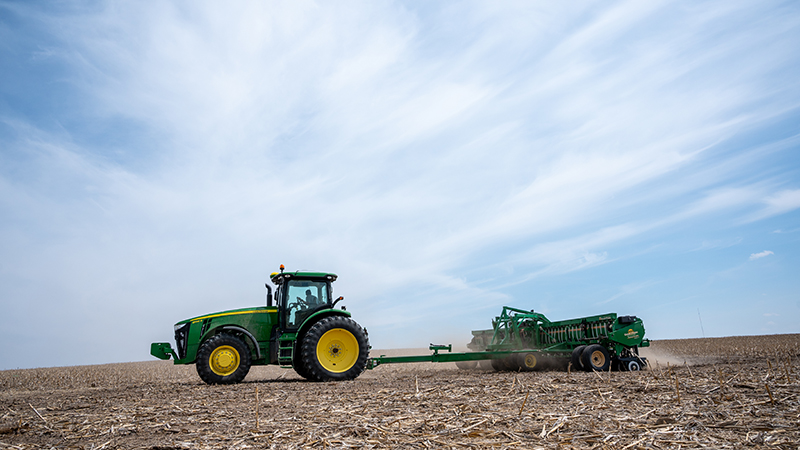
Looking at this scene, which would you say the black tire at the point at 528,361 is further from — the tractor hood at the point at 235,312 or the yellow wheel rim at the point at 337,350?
the tractor hood at the point at 235,312

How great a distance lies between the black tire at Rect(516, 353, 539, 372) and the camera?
14.3m

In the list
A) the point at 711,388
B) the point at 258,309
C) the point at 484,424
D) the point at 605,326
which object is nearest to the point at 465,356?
the point at 605,326

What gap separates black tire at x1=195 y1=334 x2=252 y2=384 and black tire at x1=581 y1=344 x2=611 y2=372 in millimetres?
9029

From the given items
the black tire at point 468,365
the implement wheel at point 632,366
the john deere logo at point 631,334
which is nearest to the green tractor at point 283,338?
the black tire at point 468,365

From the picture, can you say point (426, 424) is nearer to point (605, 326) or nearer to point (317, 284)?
point (317, 284)

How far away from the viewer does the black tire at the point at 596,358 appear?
44.3ft

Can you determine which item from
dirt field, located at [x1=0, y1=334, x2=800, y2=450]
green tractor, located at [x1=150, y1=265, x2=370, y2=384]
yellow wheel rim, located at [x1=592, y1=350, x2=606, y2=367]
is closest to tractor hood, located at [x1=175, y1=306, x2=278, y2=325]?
green tractor, located at [x1=150, y1=265, x2=370, y2=384]

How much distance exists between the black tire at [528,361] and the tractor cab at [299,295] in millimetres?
6107

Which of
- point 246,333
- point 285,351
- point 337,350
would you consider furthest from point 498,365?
point 246,333

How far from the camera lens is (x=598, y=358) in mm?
13836

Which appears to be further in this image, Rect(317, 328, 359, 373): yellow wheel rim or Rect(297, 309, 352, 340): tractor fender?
Rect(297, 309, 352, 340): tractor fender

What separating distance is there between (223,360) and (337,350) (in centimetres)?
257

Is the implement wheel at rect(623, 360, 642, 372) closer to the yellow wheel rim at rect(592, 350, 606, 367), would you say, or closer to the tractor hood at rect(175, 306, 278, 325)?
the yellow wheel rim at rect(592, 350, 606, 367)

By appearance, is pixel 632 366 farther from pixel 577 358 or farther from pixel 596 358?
pixel 577 358
